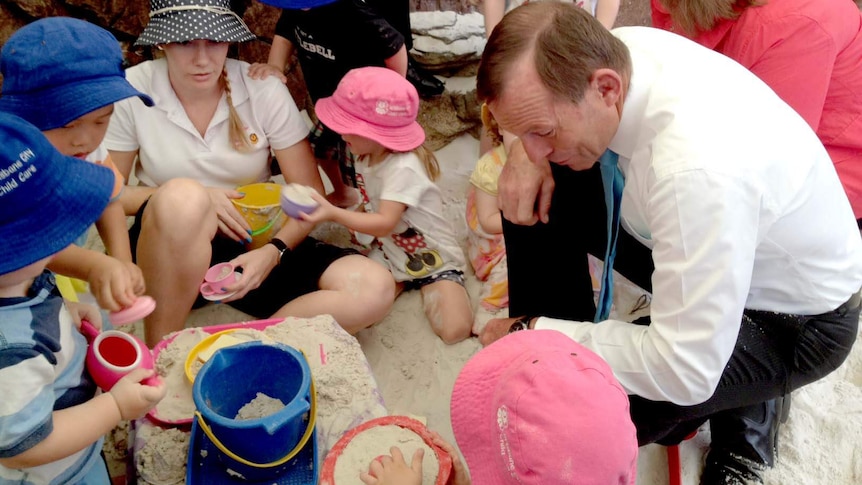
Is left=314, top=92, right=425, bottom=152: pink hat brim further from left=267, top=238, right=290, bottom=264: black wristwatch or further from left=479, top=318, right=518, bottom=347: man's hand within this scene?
left=479, top=318, right=518, bottom=347: man's hand

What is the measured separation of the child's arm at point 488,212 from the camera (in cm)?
220

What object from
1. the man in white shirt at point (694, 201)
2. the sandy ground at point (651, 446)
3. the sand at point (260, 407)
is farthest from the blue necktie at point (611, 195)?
the sand at point (260, 407)

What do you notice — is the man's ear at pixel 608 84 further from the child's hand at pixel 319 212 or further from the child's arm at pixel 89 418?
the child's arm at pixel 89 418

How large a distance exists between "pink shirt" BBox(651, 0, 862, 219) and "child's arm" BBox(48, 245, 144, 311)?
1679 mm

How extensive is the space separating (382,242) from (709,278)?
1.22 metres

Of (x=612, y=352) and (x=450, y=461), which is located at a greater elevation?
(x=612, y=352)

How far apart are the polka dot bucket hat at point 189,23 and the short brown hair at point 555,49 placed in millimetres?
860

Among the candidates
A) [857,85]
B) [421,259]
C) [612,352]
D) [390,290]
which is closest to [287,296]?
[390,290]

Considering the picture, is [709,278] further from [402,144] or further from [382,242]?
[382,242]

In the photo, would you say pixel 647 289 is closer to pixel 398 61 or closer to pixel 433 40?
pixel 398 61

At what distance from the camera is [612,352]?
4.37 feet

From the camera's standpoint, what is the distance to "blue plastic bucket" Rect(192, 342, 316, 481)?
1227 millimetres

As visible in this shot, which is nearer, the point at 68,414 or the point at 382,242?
the point at 68,414

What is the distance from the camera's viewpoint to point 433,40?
9.63ft
